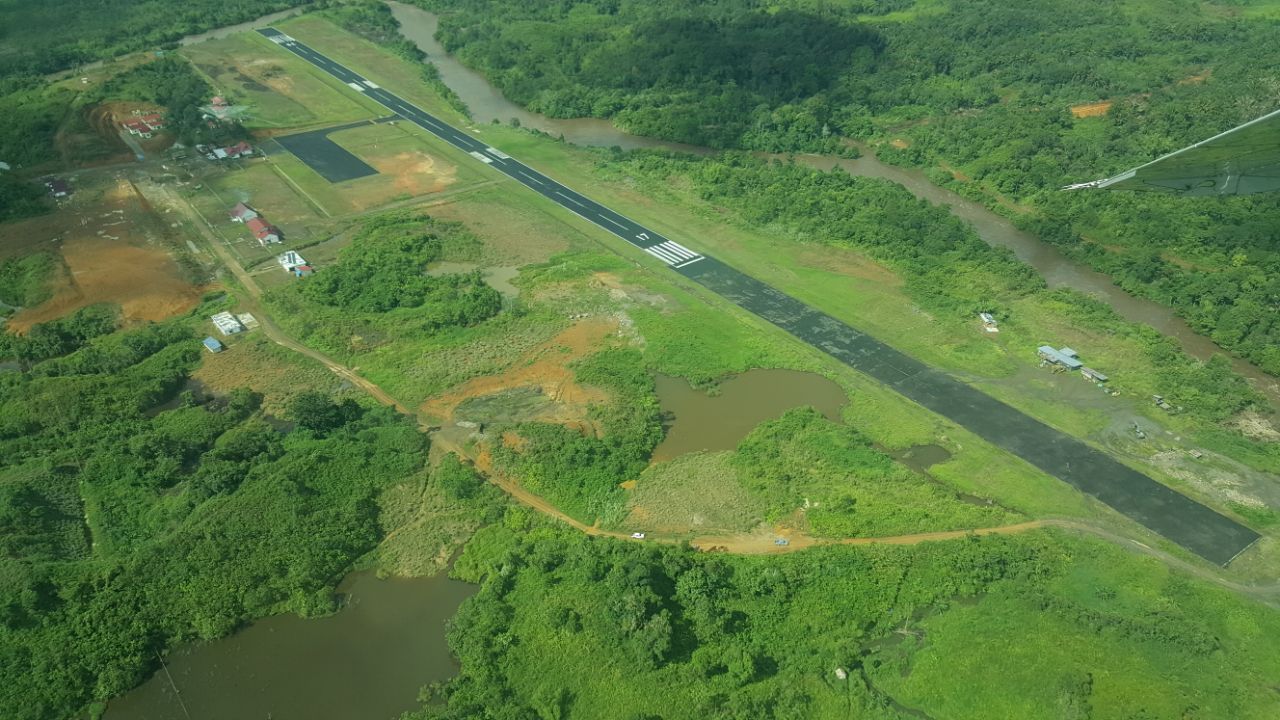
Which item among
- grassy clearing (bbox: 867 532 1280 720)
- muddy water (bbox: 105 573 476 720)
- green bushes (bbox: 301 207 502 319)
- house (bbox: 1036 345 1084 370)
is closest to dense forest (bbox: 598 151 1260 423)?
house (bbox: 1036 345 1084 370)

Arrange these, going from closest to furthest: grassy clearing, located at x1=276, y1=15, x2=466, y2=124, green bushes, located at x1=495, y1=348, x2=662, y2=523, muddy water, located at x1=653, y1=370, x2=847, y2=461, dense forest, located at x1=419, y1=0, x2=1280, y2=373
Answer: green bushes, located at x1=495, y1=348, x2=662, y2=523 < muddy water, located at x1=653, y1=370, x2=847, y2=461 < dense forest, located at x1=419, y1=0, x2=1280, y2=373 < grassy clearing, located at x1=276, y1=15, x2=466, y2=124

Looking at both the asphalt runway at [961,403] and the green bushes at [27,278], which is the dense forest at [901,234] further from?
the green bushes at [27,278]

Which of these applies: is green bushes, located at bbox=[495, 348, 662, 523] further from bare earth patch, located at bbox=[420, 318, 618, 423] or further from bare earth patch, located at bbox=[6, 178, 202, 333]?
bare earth patch, located at bbox=[6, 178, 202, 333]

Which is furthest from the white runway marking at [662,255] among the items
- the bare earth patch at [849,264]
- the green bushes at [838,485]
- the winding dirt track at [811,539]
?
the winding dirt track at [811,539]

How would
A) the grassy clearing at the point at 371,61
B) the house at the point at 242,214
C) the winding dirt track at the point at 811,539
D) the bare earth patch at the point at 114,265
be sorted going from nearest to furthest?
the winding dirt track at the point at 811,539, the bare earth patch at the point at 114,265, the house at the point at 242,214, the grassy clearing at the point at 371,61

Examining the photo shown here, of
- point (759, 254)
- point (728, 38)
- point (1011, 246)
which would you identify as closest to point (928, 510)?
point (759, 254)

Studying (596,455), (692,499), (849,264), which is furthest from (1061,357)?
(596,455)
